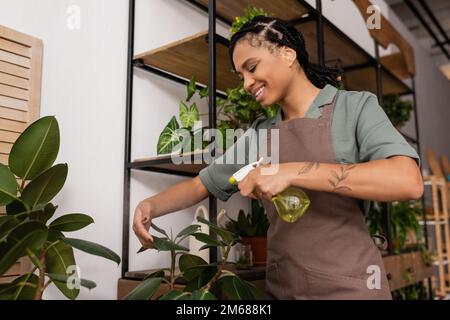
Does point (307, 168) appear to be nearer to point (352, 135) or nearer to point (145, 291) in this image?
point (352, 135)

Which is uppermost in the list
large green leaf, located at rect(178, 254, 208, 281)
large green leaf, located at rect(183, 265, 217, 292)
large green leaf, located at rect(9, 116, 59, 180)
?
large green leaf, located at rect(9, 116, 59, 180)

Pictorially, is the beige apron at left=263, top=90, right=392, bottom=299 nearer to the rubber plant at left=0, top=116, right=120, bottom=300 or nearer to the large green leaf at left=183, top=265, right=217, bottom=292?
the large green leaf at left=183, top=265, right=217, bottom=292

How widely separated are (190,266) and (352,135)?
1.96ft

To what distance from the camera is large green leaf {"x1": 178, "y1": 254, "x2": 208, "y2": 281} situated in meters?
1.14

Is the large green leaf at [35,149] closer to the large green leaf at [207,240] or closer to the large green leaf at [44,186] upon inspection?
the large green leaf at [44,186]

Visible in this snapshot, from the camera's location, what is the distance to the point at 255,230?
196 centimetres

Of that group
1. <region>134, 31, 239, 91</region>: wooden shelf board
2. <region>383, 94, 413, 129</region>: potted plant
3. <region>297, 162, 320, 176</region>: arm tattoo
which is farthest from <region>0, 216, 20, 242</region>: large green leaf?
<region>383, 94, 413, 129</region>: potted plant

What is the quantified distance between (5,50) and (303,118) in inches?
40.6

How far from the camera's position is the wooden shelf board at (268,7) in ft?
6.77

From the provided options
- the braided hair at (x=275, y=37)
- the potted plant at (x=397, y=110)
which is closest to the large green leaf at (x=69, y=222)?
the braided hair at (x=275, y=37)

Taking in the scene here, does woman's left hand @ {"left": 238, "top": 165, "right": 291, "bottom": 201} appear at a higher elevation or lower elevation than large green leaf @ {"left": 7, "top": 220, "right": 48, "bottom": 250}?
higher

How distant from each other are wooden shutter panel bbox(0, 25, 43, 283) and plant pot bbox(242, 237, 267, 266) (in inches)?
36.9

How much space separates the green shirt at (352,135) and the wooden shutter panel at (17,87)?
665 mm
